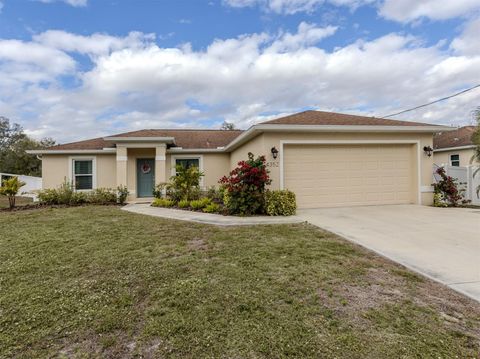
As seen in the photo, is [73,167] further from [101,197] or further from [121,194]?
[121,194]

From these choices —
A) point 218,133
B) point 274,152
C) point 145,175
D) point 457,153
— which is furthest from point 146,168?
point 457,153

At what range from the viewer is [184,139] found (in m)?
15.1

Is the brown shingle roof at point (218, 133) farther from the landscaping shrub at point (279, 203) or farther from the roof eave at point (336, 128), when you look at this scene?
the landscaping shrub at point (279, 203)

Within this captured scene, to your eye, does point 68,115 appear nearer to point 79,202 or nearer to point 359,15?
point 79,202

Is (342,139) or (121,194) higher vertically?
(342,139)

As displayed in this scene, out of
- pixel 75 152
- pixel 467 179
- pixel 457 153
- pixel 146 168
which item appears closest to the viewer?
pixel 467 179

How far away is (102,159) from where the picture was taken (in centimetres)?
1325

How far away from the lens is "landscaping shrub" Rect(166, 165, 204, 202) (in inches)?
412

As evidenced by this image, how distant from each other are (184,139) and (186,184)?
5337 mm

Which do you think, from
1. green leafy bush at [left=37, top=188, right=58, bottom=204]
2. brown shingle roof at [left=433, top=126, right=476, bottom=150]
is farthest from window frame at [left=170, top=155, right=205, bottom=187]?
brown shingle roof at [left=433, top=126, right=476, bottom=150]

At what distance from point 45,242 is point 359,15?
12765 mm

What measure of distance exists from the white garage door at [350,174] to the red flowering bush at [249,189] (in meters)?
1.26

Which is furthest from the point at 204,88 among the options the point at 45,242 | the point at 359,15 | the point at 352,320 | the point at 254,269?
the point at 352,320

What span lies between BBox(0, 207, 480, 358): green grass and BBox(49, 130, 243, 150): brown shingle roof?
9.33m
